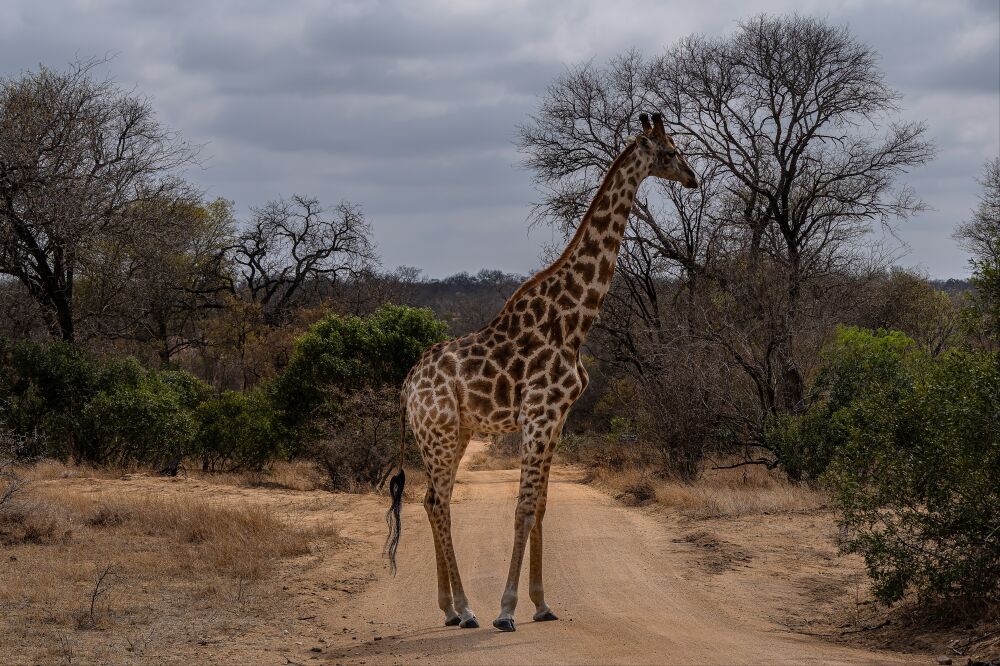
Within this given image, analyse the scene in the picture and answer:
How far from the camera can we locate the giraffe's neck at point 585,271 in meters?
8.73

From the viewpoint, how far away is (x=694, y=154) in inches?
950

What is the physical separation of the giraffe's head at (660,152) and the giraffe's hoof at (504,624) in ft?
12.5

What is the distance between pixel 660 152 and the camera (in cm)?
905

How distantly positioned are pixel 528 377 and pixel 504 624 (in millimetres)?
1890

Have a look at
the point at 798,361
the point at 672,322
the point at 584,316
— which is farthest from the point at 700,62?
the point at 584,316

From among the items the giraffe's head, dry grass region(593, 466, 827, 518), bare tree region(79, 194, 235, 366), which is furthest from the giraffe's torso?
bare tree region(79, 194, 235, 366)

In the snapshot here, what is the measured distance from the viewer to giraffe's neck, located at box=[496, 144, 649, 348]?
28.7 feet

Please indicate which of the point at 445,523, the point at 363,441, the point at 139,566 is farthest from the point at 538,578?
the point at 363,441

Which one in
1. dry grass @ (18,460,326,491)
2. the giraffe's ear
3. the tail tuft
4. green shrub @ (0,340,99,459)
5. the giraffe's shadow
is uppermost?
the giraffe's ear

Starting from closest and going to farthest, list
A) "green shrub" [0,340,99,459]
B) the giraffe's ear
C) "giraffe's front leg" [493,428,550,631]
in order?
"giraffe's front leg" [493,428,550,631] < the giraffe's ear < "green shrub" [0,340,99,459]

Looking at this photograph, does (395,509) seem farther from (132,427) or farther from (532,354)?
(132,427)

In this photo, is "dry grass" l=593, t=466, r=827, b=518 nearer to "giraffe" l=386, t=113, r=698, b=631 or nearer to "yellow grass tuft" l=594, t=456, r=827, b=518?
"yellow grass tuft" l=594, t=456, r=827, b=518

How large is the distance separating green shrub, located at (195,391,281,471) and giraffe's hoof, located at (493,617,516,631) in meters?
12.3

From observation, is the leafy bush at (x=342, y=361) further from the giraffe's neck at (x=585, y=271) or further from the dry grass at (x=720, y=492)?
the giraffe's neck at (x=585, y=271)
